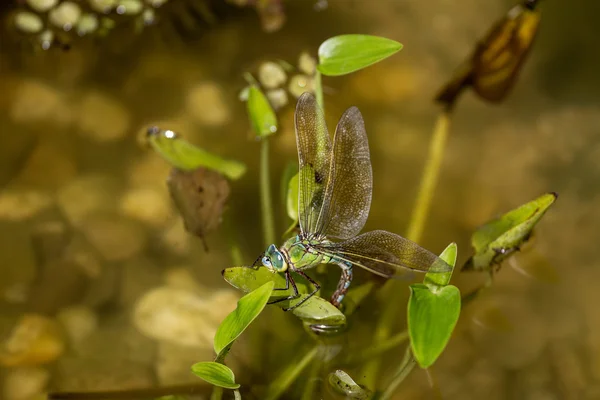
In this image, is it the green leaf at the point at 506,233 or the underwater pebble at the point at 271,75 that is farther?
the underwater pebble at the point at 271,75

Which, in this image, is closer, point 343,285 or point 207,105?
point 343,285

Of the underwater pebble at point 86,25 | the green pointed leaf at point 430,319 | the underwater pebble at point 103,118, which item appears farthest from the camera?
the underwater pebble at point 86,25

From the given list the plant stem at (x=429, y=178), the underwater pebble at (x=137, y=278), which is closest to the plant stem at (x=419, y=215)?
the plant stem at (x=429, y=178)

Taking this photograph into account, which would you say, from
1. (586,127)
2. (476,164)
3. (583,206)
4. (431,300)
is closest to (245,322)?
(431,300)

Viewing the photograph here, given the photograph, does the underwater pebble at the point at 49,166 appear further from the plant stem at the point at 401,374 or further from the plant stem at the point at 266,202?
the plant stem at the point at 401,374

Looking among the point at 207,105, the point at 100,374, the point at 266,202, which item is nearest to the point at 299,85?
the point at 207,105

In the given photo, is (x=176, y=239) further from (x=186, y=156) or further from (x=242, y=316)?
(x=242, y=316)
